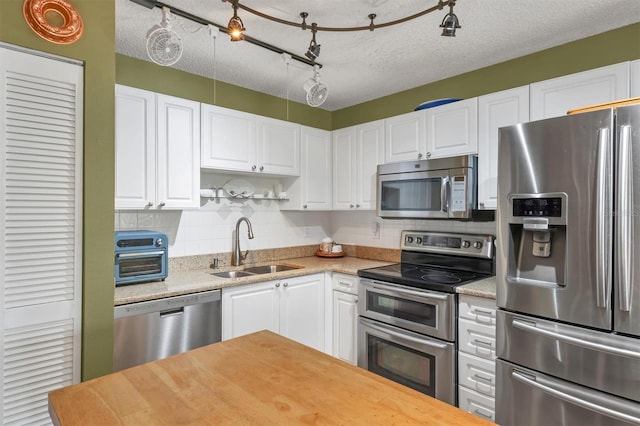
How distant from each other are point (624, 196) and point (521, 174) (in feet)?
1.41

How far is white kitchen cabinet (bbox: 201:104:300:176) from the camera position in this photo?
8.66 feet

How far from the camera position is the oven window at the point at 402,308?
2.28m

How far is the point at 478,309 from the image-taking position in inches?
81.2

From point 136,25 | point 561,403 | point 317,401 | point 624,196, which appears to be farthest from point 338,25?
point 561,403

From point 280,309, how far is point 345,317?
57 centimetres

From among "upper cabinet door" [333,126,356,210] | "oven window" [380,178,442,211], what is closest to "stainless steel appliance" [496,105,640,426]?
"oven window" [380,178,442,211]

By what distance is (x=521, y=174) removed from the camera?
1.78 meters

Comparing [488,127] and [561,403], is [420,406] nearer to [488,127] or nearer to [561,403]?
[561,403]

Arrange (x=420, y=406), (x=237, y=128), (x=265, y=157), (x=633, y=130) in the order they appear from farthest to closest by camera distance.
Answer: (x=265, y=157), (x=237, y=128), (x=633, y=130), (x=420, y=406)

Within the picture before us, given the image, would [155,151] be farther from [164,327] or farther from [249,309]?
[249,309]

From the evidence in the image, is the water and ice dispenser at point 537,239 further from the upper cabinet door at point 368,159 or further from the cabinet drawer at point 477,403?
the upper cabinet door at point 368,159

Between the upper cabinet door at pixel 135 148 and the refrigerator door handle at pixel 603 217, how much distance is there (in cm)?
248

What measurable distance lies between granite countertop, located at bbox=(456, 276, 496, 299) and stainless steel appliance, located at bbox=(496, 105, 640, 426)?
0.11m

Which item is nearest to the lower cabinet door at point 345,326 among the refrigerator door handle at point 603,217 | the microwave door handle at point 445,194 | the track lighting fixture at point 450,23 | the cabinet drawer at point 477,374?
the cabinet drawer at point 477,374
